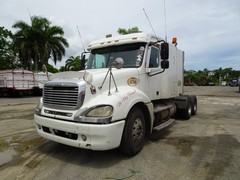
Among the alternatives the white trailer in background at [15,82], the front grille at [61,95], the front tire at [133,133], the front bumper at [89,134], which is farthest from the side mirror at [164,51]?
the white trailer in background at [15,82]

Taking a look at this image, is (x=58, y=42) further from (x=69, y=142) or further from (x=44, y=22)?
(x=69, y=142)

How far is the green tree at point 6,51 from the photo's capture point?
29.5 metres

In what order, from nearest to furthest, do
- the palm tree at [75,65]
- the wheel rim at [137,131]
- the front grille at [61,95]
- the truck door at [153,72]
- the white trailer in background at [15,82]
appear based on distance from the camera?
the front grille at [61,95], the wheel rim at [137,131], the truck door at [153,72], the palm tree at [75,65], the white trailer in background at [15,82]

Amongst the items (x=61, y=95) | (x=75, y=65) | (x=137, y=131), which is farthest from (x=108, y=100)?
(x=75, y=65)

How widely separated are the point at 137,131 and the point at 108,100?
1.04 m

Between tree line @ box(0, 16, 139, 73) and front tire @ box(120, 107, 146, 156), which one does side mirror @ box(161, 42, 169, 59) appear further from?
tree line @ box(0, 16, 139, 73)

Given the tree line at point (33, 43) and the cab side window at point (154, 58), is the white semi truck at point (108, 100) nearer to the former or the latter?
the cab side window at point (154, 58)

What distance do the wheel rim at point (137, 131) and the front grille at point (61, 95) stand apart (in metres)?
1.25

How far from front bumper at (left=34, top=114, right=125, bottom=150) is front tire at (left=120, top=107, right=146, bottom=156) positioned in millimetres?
223

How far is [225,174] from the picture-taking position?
3650 mm

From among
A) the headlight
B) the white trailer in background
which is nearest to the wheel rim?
the headlight

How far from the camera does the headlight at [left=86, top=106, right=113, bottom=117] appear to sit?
378 cm

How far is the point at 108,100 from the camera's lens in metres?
3.91

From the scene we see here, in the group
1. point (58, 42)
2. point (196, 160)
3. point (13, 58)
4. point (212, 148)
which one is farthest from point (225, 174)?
point (13, 58)
